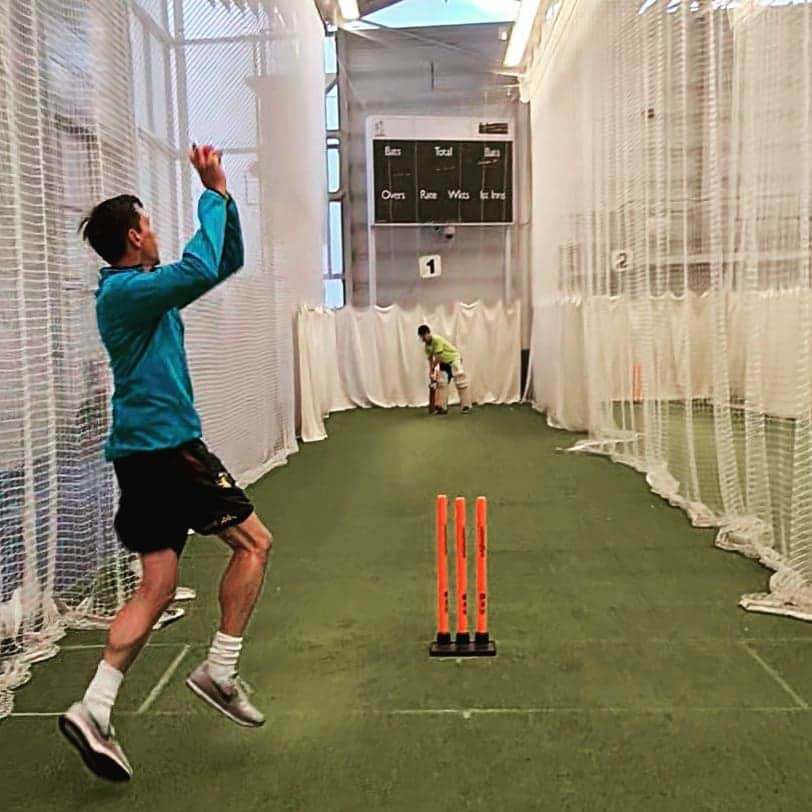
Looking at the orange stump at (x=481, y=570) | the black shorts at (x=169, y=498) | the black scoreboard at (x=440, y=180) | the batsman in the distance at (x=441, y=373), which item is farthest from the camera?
the black scoreboard at (x=440, y=180)

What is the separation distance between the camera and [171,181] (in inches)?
181

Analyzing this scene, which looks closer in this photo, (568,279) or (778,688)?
(778,688)

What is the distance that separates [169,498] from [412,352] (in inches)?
420

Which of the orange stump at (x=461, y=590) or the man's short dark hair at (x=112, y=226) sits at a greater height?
the man's short dark hair at (x=112, y=226)

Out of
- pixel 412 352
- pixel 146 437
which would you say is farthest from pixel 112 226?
pixel 412 352

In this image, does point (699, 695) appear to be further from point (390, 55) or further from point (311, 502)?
point (390, 55)

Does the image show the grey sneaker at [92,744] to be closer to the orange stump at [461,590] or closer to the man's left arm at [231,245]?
the man's left arm at [231,245]

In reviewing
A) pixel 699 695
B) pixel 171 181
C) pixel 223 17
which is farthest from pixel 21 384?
pixel 223 17

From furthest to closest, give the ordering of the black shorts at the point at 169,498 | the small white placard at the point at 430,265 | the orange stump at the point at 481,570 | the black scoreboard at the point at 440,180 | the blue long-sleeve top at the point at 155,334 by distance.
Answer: the small white placard at the point at 430,265, the black scoreboard at the point at 440,180, the orange stump at the point at 481,570, the black shorts at the point at 169,498, the blue long-sleeve top at the point at 155,334

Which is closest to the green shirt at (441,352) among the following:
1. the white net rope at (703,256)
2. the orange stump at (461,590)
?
the white net rope at (703,256)

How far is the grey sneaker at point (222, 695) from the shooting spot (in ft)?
7.15

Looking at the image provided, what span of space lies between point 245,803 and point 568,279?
23.7 ft

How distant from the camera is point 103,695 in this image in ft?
6.61

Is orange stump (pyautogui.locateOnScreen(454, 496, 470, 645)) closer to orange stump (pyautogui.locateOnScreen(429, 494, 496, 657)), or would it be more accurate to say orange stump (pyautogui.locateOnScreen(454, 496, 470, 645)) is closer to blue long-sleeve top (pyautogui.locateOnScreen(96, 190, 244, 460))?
orange stump (pyautogui.locateOnScreen(429, 494, 496, 657))
